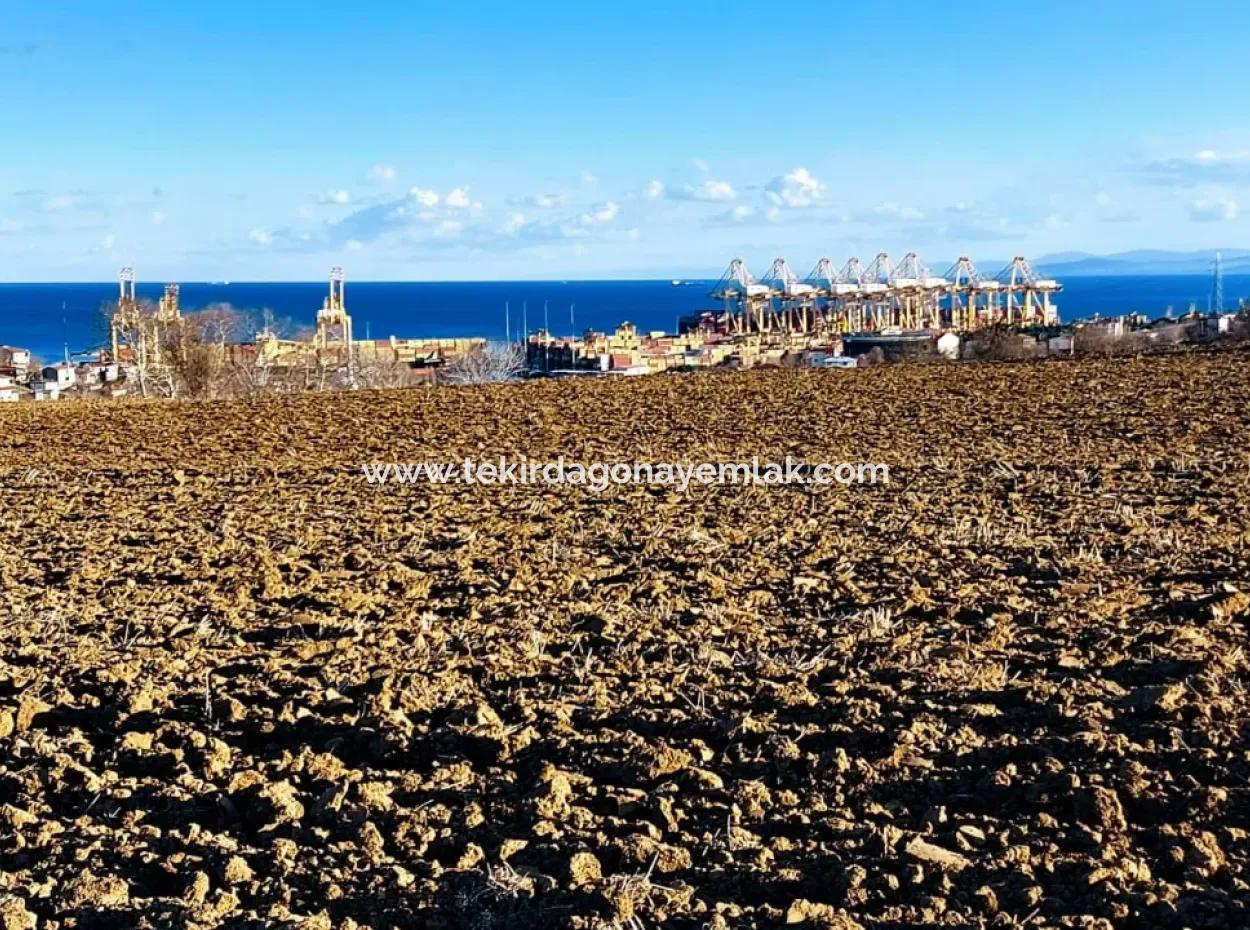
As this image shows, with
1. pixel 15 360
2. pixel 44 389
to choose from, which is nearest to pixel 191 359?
pixel 44 389

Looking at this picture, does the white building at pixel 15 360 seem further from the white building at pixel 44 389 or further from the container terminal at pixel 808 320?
the container terminal at pixel 808 320

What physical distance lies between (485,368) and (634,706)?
4285 cm

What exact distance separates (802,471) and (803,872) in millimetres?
10405

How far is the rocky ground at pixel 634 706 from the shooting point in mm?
4738

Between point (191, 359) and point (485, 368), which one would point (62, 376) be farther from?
point (485, 368)

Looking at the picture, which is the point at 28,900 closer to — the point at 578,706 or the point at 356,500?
the point at 578,706

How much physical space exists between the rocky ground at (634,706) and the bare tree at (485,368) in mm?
31473

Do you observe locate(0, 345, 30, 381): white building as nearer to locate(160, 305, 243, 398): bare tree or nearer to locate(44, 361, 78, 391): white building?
locate(44, 361, 78, 391): white building

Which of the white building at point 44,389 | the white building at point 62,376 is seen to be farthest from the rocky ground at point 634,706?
the white building at point 62,376

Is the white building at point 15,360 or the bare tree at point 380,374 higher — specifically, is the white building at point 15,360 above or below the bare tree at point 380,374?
above

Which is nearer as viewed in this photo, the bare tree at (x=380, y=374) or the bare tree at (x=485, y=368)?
the bare tree at (x=380, y=374)

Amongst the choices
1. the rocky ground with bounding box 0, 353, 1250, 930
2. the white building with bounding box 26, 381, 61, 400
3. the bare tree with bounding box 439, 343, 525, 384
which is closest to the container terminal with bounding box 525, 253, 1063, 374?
the bare tree with bounding box 439, 343, 525, 384

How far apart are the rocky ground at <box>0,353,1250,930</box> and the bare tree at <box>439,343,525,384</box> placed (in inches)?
1239

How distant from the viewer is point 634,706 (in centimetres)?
662
